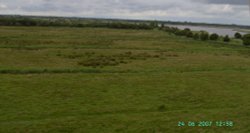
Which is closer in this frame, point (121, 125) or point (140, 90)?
point (121, 125)

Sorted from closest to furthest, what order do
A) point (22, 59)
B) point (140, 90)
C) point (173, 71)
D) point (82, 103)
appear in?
point (82, 103) → point (140, 90) → point (173, 71) → point (22, 59)

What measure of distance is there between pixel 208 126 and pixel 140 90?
27.2 feet

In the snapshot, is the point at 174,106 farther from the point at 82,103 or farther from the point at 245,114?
the point at 82,103

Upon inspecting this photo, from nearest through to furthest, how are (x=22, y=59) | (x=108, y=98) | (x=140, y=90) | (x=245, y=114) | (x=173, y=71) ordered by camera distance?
(x=245, y=114) → (x=108, y=98) → (x=140, y=90) → (x=173, y=71) → (x=22, y=59)

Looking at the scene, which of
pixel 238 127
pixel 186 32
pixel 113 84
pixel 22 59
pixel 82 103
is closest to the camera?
pixel 238 127

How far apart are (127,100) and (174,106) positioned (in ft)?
10.6

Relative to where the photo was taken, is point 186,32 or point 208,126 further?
point 186,32

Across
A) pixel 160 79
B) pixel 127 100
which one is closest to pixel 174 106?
pixel 127 100

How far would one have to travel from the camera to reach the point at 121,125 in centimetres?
1396

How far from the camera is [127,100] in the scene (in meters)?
18.7

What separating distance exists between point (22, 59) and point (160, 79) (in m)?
18.5

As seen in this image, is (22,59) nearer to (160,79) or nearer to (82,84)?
(82,84)

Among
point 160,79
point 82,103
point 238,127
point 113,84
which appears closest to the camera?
point 238,127

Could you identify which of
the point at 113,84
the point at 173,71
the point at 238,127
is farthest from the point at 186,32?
the point at 238,127
